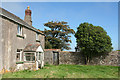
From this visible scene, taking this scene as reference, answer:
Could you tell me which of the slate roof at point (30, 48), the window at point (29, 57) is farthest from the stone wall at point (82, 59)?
the window at point (29, 57)

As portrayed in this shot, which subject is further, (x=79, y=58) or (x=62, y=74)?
(x=79, y=58)

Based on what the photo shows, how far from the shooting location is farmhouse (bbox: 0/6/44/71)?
38.8 feet

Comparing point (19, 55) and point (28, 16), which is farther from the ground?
point (28, 16)

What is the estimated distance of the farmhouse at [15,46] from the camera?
1184 cm

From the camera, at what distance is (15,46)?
13.5 m

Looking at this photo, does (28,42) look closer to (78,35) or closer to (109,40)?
(78,35)

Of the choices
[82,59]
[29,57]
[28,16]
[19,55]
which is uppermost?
[28,16]

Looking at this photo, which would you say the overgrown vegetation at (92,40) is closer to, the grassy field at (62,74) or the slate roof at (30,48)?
the grassy field at (62,74)

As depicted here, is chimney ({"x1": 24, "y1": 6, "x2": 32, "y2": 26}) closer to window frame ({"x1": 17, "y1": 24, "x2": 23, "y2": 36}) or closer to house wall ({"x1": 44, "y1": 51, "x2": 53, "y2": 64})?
window frame ({"x1": 17, "y1": 24, "x2": 23, "y2": 36})

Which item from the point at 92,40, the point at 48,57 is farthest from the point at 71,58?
the point at 92,40

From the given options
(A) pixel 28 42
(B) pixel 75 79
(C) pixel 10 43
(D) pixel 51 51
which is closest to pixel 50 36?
(D) pixel 51 51

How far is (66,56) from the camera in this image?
21.4 metres

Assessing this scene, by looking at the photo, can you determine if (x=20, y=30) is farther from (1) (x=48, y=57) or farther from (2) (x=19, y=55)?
(1) (x=48, y=57)

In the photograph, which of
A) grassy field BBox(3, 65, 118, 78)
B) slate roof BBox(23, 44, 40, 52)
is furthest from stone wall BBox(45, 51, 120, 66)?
grassy field BBox(3, 65, 118, 78)
